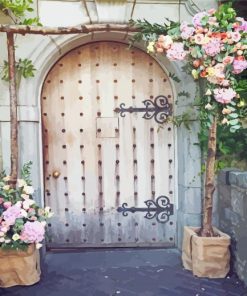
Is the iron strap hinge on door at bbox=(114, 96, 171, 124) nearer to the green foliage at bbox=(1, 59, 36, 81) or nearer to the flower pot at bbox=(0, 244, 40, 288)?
the green foliage at bbox=(1, 59, 36, 81)

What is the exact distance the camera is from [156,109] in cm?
371

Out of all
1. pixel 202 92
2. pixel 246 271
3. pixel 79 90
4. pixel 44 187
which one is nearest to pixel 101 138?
pixel 79 90

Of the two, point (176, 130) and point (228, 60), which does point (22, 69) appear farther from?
point (228, 60)

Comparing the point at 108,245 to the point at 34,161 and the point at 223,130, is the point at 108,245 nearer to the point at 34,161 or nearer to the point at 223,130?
the point at 34,161

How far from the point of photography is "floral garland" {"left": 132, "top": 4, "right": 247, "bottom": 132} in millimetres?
2754

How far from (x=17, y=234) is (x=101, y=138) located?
135cm

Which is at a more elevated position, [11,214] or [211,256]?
[11,214]

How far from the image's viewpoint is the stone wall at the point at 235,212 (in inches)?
112

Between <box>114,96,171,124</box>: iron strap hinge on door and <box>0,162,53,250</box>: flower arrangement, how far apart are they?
133 cm

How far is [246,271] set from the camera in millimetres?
2834

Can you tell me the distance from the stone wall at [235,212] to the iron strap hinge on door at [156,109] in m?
0.85

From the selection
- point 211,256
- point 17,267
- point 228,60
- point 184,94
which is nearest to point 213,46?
point 228,60

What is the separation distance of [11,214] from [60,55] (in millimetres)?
1669

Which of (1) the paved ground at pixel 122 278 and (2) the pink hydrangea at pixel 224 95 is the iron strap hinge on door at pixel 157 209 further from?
(2) the pink hydrangea at pixel 224 95
